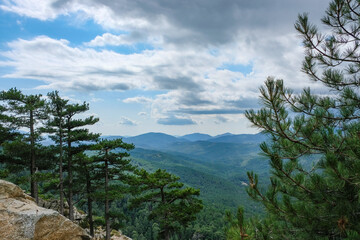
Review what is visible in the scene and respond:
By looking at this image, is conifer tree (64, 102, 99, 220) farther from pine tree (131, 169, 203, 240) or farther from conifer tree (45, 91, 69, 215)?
pine tree (131, 169, 203, 240)

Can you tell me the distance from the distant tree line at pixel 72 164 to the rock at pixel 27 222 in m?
6.30

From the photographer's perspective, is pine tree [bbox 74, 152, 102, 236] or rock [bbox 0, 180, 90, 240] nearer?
rock [bbox 0, 180, 90, 240]

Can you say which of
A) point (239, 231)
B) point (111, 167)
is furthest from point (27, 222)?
point (111, 167)

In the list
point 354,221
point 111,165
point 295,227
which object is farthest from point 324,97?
point 111,165

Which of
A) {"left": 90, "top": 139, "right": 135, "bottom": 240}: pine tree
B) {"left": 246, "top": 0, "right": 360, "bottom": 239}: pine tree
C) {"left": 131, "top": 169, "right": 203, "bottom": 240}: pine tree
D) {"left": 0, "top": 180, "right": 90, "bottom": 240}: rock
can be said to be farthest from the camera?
{"left": 90, "top": 139, "right": 135, "bottom": 240}: pine tree

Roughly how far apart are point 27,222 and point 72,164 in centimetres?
1096

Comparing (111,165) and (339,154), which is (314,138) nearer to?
(339,154)

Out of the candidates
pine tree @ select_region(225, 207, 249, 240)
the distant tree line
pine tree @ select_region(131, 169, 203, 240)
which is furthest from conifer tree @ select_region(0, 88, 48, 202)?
pine tree @ select_region(225, 207, 249, 240)

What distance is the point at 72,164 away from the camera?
741 inches

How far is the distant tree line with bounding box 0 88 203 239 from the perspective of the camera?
52.4 ft

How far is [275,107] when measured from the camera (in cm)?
408

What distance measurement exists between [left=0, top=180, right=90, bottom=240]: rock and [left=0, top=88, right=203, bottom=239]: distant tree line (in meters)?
6.30

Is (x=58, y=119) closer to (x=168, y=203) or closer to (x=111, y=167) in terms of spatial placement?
(x=111, y=167)

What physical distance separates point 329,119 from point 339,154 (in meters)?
1.11
